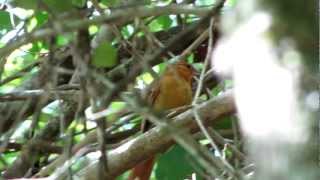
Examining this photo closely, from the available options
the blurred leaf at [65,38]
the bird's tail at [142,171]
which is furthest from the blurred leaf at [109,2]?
the bird's tail at [142,171]

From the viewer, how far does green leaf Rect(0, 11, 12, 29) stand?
244 cm

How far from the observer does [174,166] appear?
2.11 metres

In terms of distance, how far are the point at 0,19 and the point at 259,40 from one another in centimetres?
200

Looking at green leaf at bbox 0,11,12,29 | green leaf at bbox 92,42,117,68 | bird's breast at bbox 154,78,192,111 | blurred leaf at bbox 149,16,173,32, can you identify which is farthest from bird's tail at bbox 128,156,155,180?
green leaf at bbox 92,42,117,68

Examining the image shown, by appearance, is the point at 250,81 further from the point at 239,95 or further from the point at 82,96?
the point at 82,96

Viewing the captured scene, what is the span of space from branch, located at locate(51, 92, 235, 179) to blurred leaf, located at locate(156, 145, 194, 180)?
10 cm

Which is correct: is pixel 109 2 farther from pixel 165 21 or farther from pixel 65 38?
pixel 65 38

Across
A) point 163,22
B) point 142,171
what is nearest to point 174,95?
point 163,22

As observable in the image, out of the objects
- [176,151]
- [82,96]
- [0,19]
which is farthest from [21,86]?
[82,96]

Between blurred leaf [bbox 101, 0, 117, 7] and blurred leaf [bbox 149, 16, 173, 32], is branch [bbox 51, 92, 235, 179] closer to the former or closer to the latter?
blurred leaf [bbox 101, 0, 117, 7]

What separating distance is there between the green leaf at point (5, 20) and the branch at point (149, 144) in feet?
2.27

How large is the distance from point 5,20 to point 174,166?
32.1 inches

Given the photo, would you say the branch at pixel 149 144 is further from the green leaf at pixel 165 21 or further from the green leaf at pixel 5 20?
the green leaf at pixel 165 21

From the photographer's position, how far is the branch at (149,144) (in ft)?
6.36
